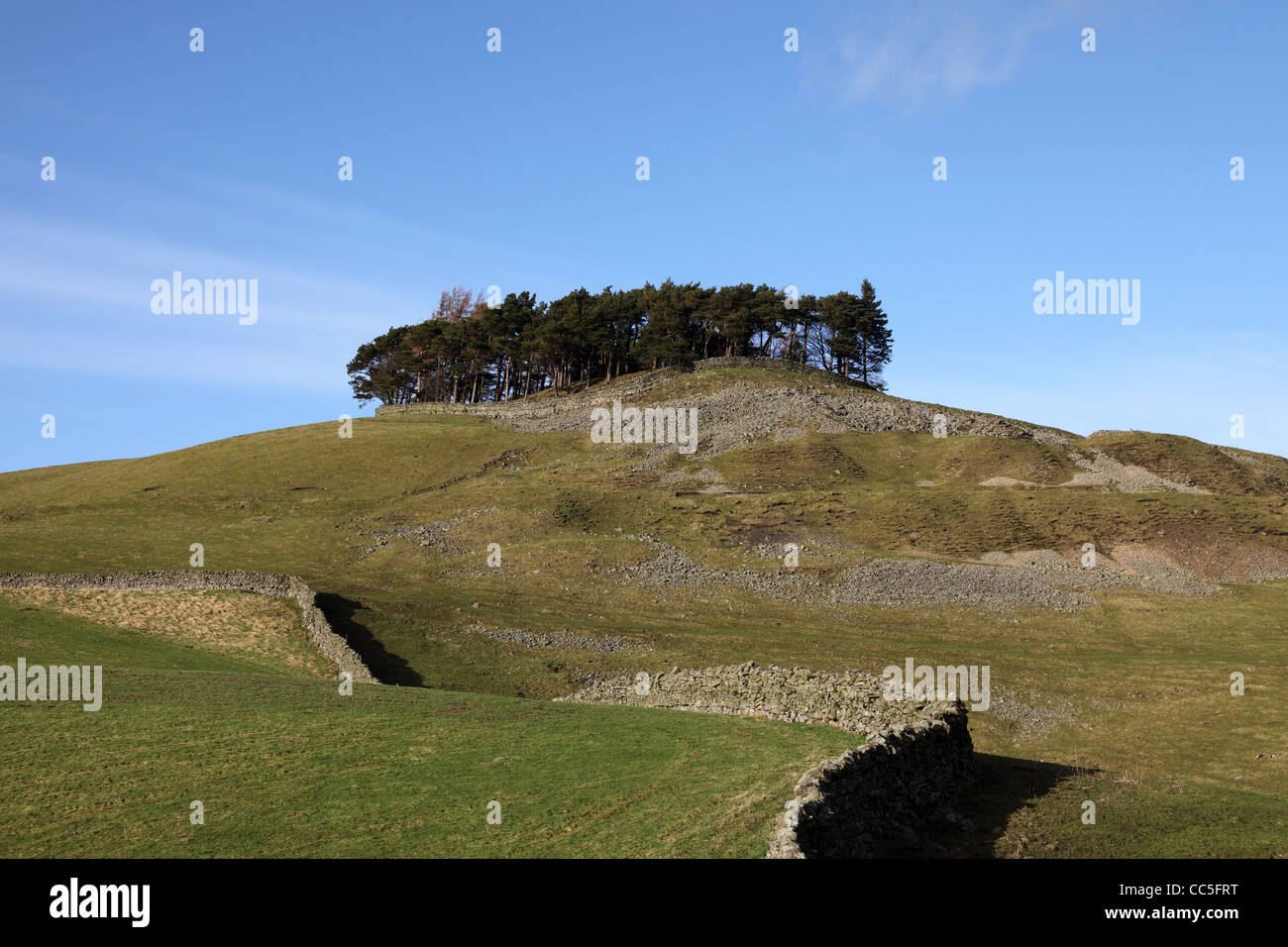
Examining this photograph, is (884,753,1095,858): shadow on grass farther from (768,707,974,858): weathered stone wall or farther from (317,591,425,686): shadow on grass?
(317,591,425,686): shadow on grass

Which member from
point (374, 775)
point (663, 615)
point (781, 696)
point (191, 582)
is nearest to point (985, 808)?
point (781, 696)

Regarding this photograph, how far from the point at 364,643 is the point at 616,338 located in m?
101

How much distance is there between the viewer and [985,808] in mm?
26141

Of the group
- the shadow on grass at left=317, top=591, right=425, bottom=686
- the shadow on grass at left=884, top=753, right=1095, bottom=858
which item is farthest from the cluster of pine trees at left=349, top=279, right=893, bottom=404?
the shadow on grass at left=884, top=753, right=1095, bottom=858

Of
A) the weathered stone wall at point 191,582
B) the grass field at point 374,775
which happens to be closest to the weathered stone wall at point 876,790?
the grass field at point 374,775

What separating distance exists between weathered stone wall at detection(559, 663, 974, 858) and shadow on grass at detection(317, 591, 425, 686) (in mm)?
7988

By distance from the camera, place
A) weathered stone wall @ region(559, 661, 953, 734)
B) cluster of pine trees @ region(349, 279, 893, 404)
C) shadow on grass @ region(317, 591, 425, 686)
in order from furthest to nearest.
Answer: cluster of pine trees @ region(349, 279, 893, 404) < shadow on grass @ region(317, 591, 425, 686) < weathered stone wall @ region(559, 661, 953, 734)

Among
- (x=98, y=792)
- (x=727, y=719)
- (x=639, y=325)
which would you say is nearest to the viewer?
(x=98, y=792)

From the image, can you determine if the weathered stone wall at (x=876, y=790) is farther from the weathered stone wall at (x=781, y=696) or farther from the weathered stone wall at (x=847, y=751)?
the weathered stone wall at (x=781, y=696)

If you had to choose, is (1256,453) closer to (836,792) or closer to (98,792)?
(836,792)

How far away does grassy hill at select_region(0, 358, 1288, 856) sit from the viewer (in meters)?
21.0
